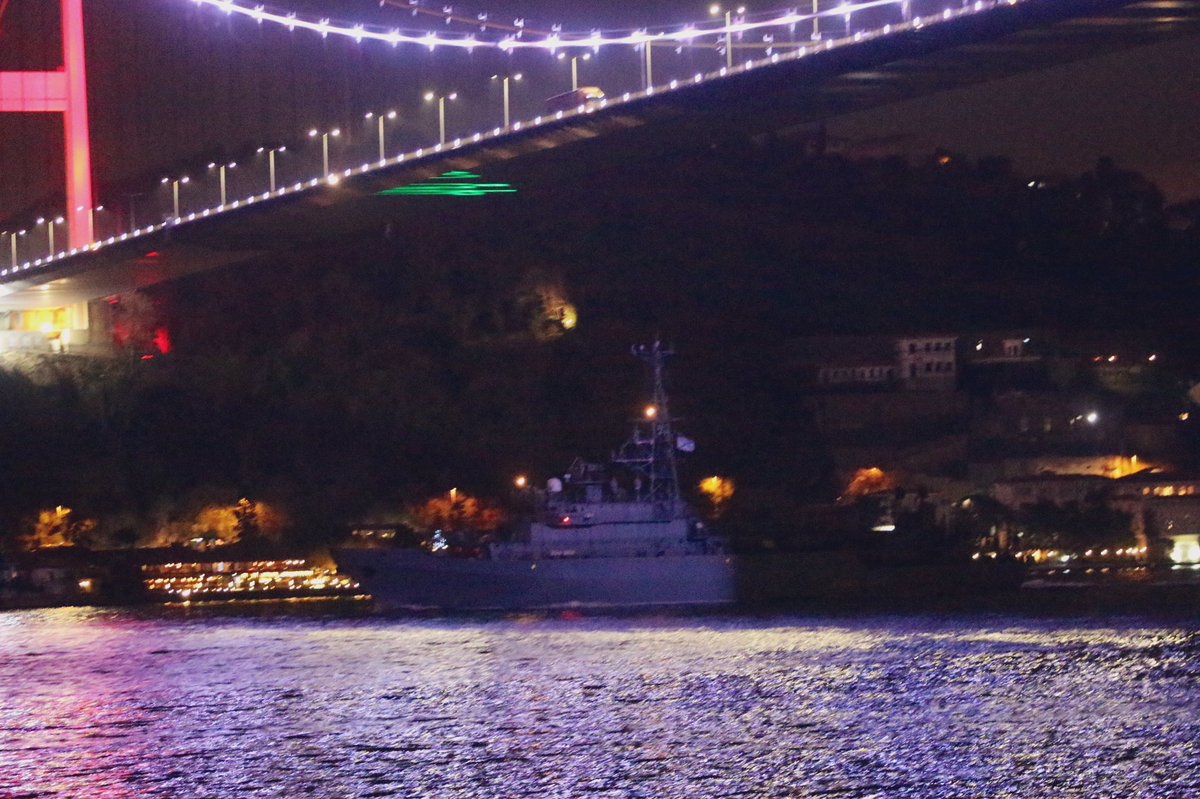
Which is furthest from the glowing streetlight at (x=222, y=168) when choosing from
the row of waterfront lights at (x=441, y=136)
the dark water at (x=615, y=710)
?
the dark water at (x=615, y=710)

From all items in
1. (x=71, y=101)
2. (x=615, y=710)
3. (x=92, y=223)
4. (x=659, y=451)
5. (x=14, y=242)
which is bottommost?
(x=615, y=710)

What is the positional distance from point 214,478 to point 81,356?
130 inches

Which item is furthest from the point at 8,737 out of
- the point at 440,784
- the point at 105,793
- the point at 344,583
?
the point at 344,583

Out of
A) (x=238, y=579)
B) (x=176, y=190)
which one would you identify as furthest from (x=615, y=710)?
(x=238, y=579)

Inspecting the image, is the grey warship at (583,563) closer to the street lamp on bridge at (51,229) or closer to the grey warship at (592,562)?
the grey warship at (592,562)

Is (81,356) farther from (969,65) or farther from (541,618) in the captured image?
(969,65)

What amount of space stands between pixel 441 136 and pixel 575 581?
13.1ft

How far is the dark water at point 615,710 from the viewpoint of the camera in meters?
8.01

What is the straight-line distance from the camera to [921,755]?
8.55m

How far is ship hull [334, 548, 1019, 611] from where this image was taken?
52.4 ft

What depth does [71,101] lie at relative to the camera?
1966 cm

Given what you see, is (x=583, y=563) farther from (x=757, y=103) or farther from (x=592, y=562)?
(x=757, y=103)

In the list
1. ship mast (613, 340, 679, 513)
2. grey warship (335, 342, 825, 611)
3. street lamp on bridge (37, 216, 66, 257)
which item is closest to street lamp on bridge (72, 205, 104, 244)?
street lamp on bridge (37, 216, 66, 257)

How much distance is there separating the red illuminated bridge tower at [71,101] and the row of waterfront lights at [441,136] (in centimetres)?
42
